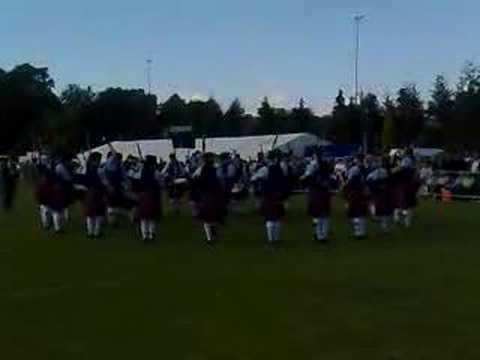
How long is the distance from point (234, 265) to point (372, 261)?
2.22 meters

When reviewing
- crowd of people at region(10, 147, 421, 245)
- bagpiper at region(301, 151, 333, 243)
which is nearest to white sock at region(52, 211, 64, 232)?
crowd of people at region(10, 147, 421, 245)

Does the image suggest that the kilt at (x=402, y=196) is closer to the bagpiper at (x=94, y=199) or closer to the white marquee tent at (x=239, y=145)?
the bagpiper at (x=94, y=199)

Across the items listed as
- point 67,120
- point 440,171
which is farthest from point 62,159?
point 67,120

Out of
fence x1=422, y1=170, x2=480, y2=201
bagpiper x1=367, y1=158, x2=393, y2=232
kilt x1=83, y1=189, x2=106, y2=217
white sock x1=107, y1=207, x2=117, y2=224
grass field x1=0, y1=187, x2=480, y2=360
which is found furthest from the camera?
fence x1=422, y1=170, x2=480, y2=201

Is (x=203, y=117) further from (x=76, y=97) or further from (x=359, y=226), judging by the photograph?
(x=359, y=226)

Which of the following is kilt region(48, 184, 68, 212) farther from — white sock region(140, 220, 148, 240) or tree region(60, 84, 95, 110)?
tree region(60, 84, 95, 110)

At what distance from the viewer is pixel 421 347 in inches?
378

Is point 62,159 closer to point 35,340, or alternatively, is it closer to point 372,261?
point 372,261

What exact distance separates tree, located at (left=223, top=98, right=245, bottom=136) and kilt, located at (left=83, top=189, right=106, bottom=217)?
221 ft

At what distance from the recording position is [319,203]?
2012cm

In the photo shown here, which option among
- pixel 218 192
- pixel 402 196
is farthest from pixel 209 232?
pixel 402 196

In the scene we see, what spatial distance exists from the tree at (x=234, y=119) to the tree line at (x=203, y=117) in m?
0.09

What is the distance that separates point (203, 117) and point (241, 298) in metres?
83.0

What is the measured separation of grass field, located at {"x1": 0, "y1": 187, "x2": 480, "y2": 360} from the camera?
32.0ft
